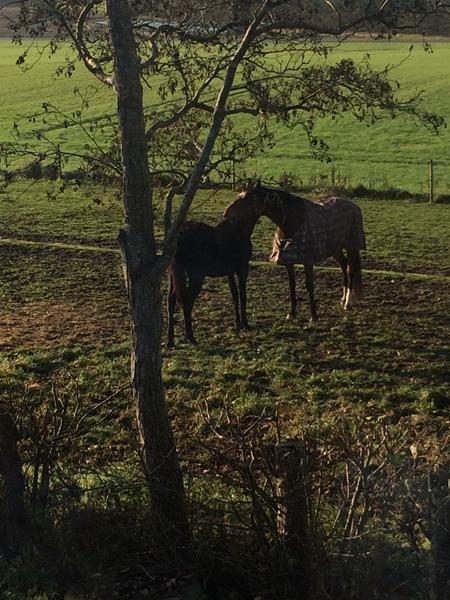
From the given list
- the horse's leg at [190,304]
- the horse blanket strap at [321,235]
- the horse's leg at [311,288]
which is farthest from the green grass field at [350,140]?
the horse's leg at [190,304]

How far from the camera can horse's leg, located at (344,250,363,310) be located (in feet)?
43.0

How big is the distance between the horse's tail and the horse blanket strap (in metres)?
0.15

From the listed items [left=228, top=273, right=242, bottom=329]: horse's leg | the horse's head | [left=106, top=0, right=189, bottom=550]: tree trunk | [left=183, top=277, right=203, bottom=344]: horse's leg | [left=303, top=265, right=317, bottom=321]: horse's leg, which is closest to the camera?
[left=106, top=0, right=189, bottom=550]: tree trunk

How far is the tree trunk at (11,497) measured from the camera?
18.5 feet

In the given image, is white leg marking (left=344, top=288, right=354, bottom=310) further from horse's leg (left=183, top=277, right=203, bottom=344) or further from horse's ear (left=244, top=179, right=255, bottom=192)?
horse's leg (left=183, top=277, right=203, bottom=344)

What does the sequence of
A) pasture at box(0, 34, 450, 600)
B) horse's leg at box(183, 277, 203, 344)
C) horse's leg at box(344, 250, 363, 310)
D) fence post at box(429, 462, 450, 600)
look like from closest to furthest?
fence post at box(429, 462, 450, 600)
pasture at box(0, 34, 450, 600)
horse's leg at box(183, 277, 203, 344)
horse's leg at box(344, 250, 363, 310)

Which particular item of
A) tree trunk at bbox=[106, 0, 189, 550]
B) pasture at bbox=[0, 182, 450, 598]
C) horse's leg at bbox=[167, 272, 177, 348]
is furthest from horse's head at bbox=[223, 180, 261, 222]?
tree trunk at bbox=[106, 0, 189, 550]

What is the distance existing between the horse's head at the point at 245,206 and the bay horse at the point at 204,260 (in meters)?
0.06

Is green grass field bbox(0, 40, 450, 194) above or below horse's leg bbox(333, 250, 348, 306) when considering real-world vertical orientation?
above

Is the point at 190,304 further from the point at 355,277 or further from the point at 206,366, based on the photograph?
the point at 355,277

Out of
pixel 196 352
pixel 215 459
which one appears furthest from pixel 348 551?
pixel 196 352

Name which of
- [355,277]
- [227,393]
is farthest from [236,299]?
[227,393]

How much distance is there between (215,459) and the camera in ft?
17.4

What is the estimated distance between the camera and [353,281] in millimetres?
13141
